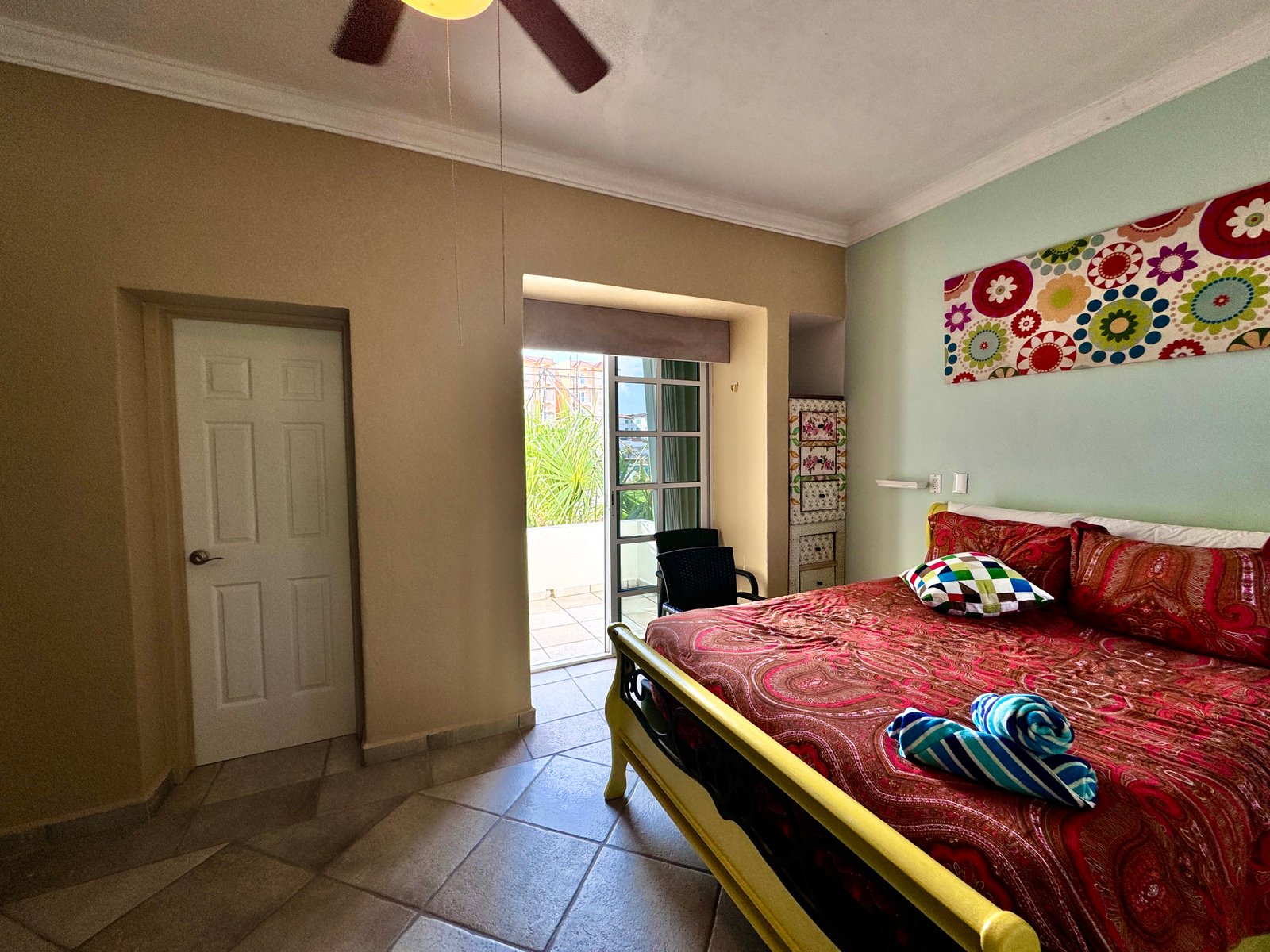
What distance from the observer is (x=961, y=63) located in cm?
200

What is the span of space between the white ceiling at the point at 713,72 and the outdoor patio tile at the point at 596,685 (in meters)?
2.70

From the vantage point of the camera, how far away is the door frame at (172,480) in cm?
216

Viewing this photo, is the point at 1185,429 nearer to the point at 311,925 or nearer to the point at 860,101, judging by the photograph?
the point at 860,101

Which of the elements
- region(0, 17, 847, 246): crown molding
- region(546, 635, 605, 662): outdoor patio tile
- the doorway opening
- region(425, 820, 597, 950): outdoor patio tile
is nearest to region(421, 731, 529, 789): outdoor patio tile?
region(425, 820, 597, 950): outdoor patio tile

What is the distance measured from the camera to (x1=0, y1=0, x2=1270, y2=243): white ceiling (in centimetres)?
175

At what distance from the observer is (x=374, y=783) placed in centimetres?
225

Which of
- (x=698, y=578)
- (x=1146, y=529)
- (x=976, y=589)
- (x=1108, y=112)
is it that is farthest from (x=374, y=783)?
(x=1108, y=112)

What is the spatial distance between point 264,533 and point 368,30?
2.01 meters

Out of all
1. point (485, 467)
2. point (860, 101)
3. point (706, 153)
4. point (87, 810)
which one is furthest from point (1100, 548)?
point (87, 810)

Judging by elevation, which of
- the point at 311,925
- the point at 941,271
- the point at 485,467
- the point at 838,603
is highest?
Answer: the point at 941,271

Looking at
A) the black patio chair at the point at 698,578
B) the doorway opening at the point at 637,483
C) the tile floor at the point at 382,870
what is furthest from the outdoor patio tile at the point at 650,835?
the doorway opening at the point at 637,483

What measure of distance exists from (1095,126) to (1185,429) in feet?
4.31

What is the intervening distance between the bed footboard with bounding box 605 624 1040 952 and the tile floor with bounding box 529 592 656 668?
1.66m

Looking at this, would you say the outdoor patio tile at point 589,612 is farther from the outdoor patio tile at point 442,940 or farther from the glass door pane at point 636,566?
the outdoor patio tile at point 442,940
